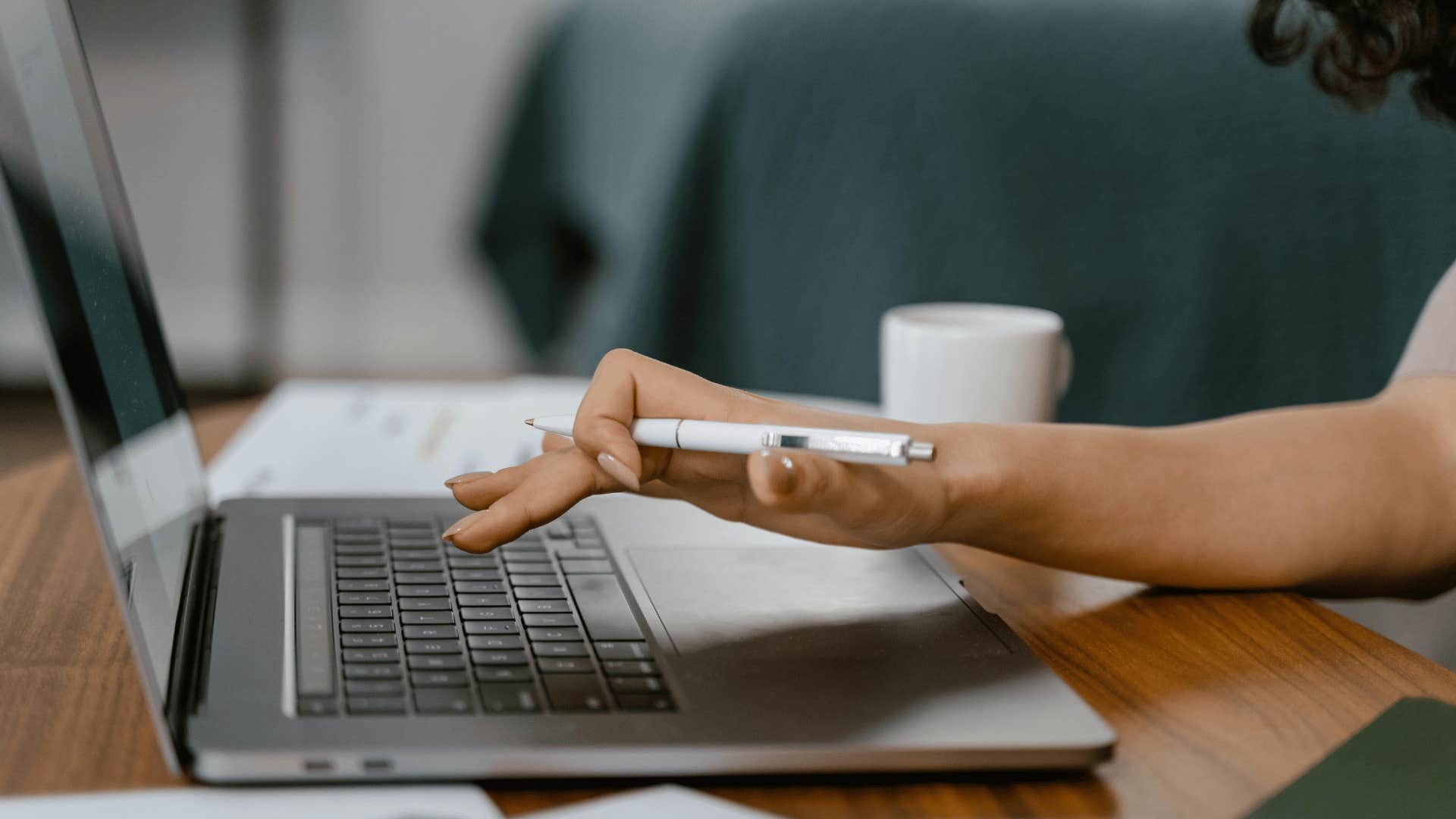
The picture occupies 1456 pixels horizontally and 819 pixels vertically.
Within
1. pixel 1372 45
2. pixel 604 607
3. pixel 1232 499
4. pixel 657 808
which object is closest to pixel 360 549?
pixel 604 607

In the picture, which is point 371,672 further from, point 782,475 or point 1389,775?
point 1389,775

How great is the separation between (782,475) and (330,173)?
2.25 metres

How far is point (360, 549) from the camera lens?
506 mm

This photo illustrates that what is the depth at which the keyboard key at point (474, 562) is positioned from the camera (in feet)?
1.60

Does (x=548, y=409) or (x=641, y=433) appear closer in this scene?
(x=641, y=433)

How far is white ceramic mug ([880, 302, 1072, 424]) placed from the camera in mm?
671

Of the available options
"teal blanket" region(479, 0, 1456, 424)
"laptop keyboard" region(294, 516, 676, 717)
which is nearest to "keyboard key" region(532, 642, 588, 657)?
"laptop keyboard" region(294, 516, 676, 717)

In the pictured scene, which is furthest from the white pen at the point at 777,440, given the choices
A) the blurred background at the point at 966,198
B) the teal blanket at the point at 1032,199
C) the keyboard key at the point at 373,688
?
the teal blanket at the point at 1032,199

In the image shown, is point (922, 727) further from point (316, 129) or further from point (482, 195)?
point (316, 129)

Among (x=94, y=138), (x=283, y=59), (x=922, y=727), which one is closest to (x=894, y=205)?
(x=94, y=138)

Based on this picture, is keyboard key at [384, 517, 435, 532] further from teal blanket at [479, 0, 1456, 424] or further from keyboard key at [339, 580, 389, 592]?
teal blanket at [479, 0, 1456, 424]

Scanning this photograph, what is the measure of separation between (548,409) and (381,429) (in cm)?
10

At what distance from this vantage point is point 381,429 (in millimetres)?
769

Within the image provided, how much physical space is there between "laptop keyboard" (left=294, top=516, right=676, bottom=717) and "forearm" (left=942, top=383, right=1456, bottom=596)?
0.14 metres
